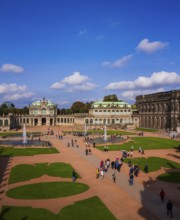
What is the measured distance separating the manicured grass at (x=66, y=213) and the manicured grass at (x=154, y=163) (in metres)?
17.6

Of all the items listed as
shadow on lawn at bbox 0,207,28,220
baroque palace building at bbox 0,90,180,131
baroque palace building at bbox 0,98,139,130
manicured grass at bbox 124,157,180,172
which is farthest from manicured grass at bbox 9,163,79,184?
baroque palace building at bbox 0,98,139,130

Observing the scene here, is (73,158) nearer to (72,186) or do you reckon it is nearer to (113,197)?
(72,186)

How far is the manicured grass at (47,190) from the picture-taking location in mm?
28203

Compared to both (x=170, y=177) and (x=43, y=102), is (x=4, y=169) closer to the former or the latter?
(x=170, y=177)

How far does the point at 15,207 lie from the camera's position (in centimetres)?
2484

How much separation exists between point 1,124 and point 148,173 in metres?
103

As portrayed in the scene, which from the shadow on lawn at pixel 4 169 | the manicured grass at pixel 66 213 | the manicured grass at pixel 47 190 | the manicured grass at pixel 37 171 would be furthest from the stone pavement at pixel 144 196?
the shadow on lawn at pixel 4 169

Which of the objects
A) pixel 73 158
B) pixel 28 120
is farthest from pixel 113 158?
pixel 28 120

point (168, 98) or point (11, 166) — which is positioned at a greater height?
point (168, 98)

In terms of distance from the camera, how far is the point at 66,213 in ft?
76.7

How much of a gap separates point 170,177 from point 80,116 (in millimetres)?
118885

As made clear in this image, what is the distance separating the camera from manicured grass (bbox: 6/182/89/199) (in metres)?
28.2

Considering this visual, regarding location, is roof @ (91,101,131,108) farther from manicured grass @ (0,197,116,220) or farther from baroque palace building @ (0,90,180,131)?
manicured grass @ (0,197,116,220)

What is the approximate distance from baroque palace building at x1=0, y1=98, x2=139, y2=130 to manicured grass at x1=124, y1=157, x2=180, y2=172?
331 feet
